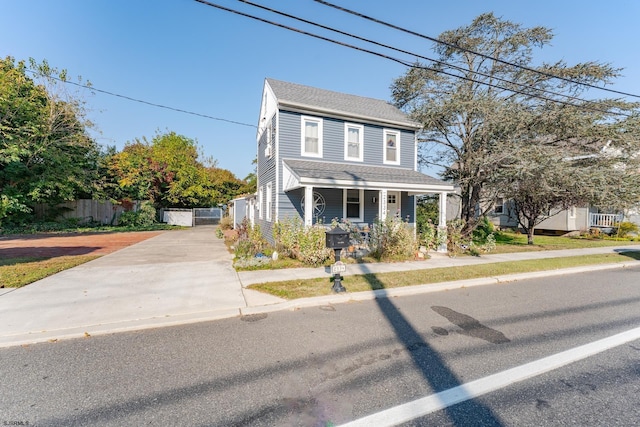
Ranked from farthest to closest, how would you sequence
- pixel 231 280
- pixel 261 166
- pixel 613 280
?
pixel 261 166 → pixel 613 280 → pixel 231 280

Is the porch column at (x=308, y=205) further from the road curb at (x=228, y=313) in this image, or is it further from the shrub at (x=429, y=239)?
the shrub at (x=429, y=239)

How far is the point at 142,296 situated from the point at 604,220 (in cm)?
2678

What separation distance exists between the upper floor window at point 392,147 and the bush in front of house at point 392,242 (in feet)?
15.2

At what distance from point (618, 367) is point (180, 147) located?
35.6 m

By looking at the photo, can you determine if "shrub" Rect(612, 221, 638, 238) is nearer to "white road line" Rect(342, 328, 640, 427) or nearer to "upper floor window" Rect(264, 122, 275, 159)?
"white road line" Rect(342, 328, 640, 427)

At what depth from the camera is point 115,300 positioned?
17.3 feet

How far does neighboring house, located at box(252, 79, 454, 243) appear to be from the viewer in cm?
1084

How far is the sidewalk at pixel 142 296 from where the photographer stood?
420cm

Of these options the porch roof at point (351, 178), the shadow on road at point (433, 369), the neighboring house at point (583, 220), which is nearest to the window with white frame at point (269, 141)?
the porch roof at point (351, 178)

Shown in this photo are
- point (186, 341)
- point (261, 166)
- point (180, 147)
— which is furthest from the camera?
point (180, 147)

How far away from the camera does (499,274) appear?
768cm

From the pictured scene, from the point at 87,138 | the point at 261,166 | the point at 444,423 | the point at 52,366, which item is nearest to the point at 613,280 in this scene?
the point at 444,423

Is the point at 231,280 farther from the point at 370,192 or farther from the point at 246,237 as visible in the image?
the point at 370,192

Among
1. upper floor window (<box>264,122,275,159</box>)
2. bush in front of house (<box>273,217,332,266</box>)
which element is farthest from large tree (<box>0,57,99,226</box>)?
bush in front of house (<box>273,217,332,266</box>)
